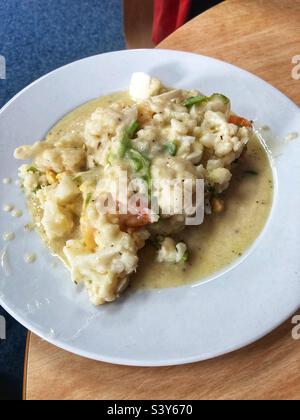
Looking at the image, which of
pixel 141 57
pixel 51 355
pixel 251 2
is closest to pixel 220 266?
pixel 51 355

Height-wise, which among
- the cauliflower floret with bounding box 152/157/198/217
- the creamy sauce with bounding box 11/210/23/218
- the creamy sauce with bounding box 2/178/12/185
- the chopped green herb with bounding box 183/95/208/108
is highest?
the chopped green herb with bounding box 183/95/208/108

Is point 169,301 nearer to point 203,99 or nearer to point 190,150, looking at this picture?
point 190,150

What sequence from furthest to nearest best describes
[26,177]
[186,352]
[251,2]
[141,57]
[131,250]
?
[251,2]
[141,57]
[26,177]
[131,250]
[186,352]

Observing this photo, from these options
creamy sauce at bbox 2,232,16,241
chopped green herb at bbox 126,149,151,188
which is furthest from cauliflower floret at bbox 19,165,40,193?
chopped green herb at bbox 126,149,151,188

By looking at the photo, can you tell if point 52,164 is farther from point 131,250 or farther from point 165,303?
point 165,303

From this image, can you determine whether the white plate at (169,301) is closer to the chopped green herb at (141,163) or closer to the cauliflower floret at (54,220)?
the cauliflower floret at (54,220)

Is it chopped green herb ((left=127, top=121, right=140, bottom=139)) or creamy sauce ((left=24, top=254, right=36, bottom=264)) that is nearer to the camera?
creamy sauce ((left=24, top=254, right=36, bottom=264))

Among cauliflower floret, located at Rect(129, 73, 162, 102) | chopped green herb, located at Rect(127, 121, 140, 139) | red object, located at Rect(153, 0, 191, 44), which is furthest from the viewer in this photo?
red object, located at Rect(153, 0, 191, 44)

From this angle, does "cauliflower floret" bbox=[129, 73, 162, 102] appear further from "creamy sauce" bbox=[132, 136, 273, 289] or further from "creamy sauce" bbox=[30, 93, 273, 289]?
"creamy sauce" bbox=[132, 136, 273, 289]
